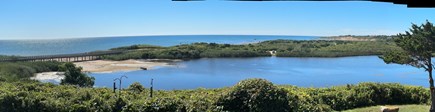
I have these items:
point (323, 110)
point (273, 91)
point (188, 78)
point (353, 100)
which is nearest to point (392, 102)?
point (353, 100)

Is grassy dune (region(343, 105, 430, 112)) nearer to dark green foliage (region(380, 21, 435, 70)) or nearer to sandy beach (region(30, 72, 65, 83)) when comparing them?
dark green foliage (region(380, 21, 435, 70))

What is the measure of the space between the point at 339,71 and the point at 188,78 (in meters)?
17.3

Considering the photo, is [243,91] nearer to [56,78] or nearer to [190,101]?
[190,101]

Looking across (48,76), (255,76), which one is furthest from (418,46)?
(48,76)

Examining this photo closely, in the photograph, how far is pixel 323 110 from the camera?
16.2m

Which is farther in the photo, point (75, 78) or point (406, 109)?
point (75, 78)

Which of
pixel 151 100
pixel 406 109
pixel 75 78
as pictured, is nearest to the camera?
pixel 151 100

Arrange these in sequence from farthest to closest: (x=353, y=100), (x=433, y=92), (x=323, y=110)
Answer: (x=353, y=100), (x=433, y=92), (x=323, y=110)

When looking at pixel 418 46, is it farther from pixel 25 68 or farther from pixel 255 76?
pixel 25 68

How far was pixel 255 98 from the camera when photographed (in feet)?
42.5

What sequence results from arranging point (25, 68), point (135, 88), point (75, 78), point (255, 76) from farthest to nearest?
point (255, 76)
point (25, 68)
point (75, 78)
point (135, 88)

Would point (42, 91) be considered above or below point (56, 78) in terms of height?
above

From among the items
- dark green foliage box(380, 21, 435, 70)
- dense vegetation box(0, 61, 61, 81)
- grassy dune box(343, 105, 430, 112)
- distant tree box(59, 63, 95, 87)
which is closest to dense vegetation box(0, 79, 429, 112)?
grassy dune box(343, 105, 430, 112)

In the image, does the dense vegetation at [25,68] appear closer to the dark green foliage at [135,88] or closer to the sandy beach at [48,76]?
the sandy beach at [48,76]
